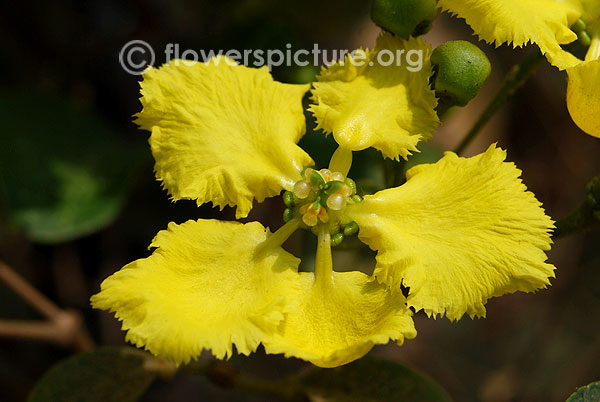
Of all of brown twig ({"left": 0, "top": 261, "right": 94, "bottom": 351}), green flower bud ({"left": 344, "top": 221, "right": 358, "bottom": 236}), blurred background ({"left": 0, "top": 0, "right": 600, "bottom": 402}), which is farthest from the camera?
blurred background ({"left": 0, "top": 0, "right": 600, "bottom": 402})

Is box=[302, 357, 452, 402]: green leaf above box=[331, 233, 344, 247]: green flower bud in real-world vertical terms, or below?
below

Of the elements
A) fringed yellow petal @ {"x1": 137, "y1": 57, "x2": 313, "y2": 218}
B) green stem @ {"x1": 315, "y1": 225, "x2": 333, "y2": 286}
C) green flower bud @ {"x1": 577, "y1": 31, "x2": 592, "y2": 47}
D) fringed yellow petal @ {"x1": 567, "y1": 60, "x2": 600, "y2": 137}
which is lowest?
green stem @ {"x1": 315, "y1": 225, "x2": 333, "y2": 286}

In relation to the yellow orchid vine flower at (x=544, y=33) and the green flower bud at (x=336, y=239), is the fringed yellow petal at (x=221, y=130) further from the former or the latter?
the yellow orchid vine flower at (x=544, y=33)

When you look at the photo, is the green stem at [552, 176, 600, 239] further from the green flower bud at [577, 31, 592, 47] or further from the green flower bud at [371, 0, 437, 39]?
the green flower bud at [371, 0, 437, 39]

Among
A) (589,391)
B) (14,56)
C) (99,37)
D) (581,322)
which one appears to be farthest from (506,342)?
(14,56)

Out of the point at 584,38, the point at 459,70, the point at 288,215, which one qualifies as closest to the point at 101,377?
the point at 288,215

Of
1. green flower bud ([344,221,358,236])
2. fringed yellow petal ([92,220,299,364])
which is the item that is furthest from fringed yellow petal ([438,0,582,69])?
fringed yellow petal ([92,220,299,364])

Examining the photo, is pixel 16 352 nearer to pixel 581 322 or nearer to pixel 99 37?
pixel 99 37
